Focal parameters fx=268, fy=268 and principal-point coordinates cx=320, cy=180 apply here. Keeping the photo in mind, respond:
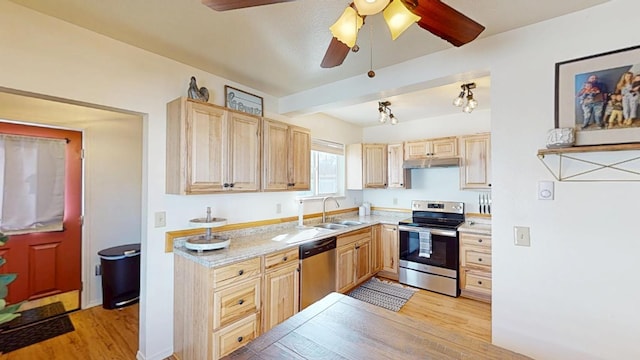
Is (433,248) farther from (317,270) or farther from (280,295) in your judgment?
(280,295)

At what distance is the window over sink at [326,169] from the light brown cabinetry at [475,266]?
1.92 metres

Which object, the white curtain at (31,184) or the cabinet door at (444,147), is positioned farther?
the cabinet door at (444,147)

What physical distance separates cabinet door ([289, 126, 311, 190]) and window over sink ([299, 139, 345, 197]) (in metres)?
0.50

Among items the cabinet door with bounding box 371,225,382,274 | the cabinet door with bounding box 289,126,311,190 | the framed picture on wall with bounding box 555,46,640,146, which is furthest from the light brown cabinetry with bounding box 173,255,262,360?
the framed picture on wall with bounding box 555,46,640,146

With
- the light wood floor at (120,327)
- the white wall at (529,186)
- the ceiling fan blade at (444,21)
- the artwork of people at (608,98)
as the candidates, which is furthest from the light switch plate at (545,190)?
the light wood floor at (120,327)

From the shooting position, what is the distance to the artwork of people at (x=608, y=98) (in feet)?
4.60

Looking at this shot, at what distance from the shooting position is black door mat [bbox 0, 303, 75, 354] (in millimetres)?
2303

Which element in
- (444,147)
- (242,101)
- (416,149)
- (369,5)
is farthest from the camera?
(416,149)

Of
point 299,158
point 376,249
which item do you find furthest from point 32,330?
point 376,249

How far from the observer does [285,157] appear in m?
2.88

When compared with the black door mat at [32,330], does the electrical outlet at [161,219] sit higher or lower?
higher

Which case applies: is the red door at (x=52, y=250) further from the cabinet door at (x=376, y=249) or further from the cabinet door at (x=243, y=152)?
the cabinet door at (x=376, y=249)

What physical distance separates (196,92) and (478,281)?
366cm

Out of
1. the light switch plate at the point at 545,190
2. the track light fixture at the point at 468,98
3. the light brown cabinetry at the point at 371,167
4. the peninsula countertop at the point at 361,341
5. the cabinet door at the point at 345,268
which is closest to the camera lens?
the peninsula countertop at the point at 361,341
